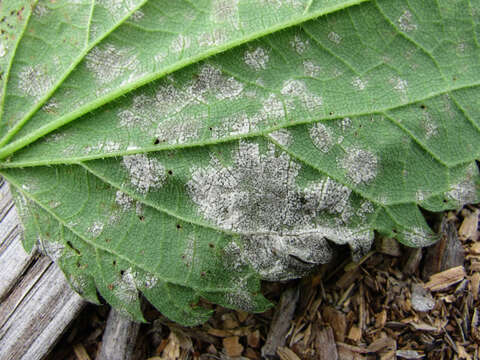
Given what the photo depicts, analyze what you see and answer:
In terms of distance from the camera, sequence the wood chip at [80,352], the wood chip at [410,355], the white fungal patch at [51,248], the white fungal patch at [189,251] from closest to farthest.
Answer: the white fungal patch at [189,251]
the white fungal patch at [51,248]
the wood chip at [410,355]
the wood chip at [80,352]

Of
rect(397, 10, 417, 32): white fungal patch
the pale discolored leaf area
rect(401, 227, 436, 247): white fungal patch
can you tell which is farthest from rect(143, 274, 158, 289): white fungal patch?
rect(397, 10, 417, 32): white fungal patch

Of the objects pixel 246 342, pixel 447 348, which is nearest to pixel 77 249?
pixel 246 342

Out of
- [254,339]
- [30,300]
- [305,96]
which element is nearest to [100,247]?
[30,300]

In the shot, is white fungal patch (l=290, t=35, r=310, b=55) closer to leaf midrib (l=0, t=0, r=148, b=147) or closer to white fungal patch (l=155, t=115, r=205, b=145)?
white fungal patch (l=155, t=115, r=205, b=145)

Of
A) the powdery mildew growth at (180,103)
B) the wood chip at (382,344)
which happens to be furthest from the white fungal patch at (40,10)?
the wood chip at (382,344)

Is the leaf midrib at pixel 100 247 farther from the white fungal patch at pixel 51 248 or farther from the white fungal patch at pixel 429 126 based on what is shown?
the white fungal patch at pixel 429 126

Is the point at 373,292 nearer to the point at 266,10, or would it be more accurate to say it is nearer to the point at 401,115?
the point at 401,115
